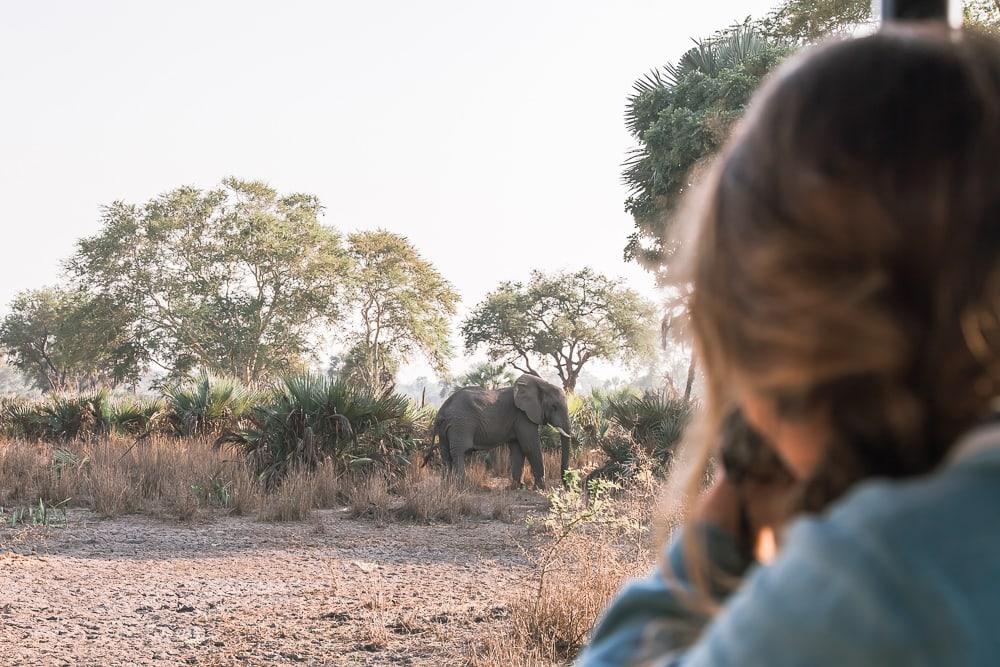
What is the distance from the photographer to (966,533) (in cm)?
45

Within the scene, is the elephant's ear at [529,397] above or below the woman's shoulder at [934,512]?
above

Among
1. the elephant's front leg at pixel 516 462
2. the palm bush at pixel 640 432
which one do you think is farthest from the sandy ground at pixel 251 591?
the elephant's front leg at pixel 516 462

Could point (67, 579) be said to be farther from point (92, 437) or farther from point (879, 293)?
point (92, 437)

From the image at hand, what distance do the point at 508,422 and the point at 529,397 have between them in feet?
1.63

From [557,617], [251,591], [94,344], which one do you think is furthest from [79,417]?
[94,344]

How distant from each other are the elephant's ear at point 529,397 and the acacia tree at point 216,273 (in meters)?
21.1

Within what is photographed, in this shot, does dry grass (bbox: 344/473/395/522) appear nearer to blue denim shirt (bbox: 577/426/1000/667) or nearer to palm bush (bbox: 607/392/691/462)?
palm bush (bbox: 607/392/691/462)

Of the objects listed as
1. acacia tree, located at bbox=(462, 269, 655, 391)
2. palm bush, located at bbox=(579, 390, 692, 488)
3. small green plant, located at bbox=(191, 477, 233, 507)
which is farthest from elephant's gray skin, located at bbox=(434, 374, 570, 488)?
acacia tree, located at bbox=(462, 269, 655, 391)

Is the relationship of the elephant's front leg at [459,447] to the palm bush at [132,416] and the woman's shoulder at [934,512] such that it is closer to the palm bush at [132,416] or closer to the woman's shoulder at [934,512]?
the palm bush at [132,416]

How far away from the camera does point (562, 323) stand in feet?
132

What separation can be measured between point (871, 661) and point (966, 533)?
0.26 feet

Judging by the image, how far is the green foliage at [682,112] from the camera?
14352mm

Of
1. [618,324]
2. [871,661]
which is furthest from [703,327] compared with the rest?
[618,324]

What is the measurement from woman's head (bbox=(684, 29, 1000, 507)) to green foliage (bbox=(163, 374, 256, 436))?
1456 cm
